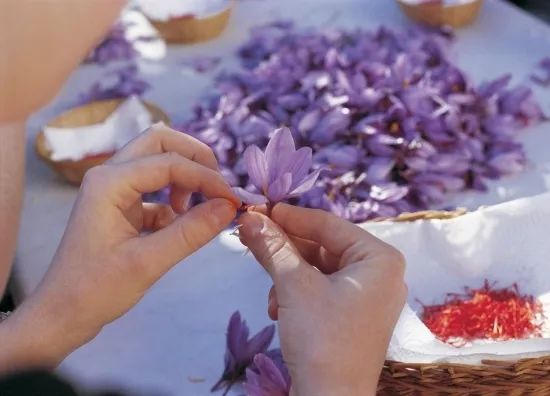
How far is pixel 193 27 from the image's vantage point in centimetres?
153

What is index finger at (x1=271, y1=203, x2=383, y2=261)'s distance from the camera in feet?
1.78

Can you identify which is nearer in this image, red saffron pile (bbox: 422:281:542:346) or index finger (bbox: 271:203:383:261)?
index finger (bbox: 271:203:383:261)

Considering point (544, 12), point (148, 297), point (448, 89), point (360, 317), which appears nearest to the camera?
point (360, 317)

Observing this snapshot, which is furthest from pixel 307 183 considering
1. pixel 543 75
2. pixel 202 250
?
pixel 543 75

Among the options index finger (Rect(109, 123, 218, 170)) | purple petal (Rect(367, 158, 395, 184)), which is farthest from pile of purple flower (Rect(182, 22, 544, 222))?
index finger (Rect(109, 123, 218, 170))

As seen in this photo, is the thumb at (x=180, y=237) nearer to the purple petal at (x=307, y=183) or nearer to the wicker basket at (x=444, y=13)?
the purple petal at (x=307, y=183)

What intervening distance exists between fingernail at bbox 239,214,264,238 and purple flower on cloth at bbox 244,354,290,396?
4.5 inches

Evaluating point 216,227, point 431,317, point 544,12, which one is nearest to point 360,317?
point 216,227

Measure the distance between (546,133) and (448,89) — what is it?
0.48 feet

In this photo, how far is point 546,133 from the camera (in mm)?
1125

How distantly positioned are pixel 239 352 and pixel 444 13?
88cm

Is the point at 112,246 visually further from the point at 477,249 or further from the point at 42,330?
the point at 477,249

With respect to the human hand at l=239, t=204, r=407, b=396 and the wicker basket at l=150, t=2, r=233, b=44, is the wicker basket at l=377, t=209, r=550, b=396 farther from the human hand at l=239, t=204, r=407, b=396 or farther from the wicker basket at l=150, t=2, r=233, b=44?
the wicker basket at l=150, t=2, r=233, b=44

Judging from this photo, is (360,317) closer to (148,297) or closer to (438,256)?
(438,256)
